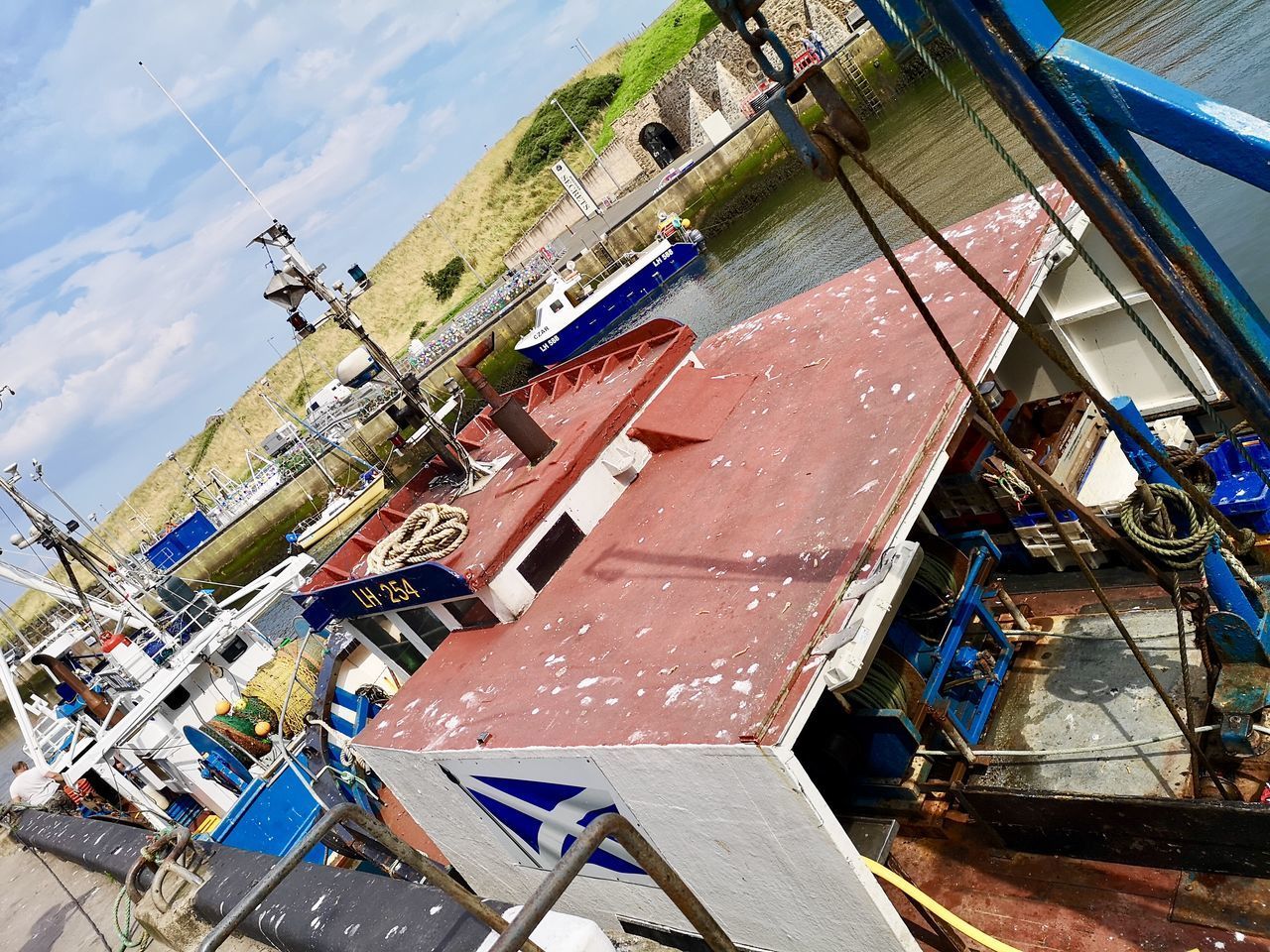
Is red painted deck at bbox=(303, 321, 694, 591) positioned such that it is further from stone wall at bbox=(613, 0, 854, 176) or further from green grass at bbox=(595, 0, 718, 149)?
green grass at bbox=(595, 0, 718, 149)

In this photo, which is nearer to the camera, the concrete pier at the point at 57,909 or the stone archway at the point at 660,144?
the concrete pier at the point at 57,909

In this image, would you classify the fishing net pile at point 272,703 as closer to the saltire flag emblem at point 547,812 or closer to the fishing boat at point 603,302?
the saltire flag emblem at point 547,812

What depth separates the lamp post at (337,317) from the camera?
11.8 m

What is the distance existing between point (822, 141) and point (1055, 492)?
2896 mm

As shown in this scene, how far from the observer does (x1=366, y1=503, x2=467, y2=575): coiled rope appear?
10.1 meters

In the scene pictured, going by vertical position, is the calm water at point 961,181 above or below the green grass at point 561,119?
below

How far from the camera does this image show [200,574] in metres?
56.2

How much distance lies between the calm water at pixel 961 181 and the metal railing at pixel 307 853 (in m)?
17.2

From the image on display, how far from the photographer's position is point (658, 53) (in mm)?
68750

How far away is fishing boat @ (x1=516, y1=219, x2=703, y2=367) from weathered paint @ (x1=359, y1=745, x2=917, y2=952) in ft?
129

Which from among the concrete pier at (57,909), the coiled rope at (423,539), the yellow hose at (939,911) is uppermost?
the coiled rope at (423,539)

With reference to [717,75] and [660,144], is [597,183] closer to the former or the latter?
[660,144]

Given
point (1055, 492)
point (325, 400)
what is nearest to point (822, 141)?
point (1055, 492)

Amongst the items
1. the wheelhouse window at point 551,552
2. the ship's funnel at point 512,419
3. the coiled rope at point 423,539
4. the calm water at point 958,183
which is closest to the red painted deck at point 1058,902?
the wheelhouse window at point 551,552
